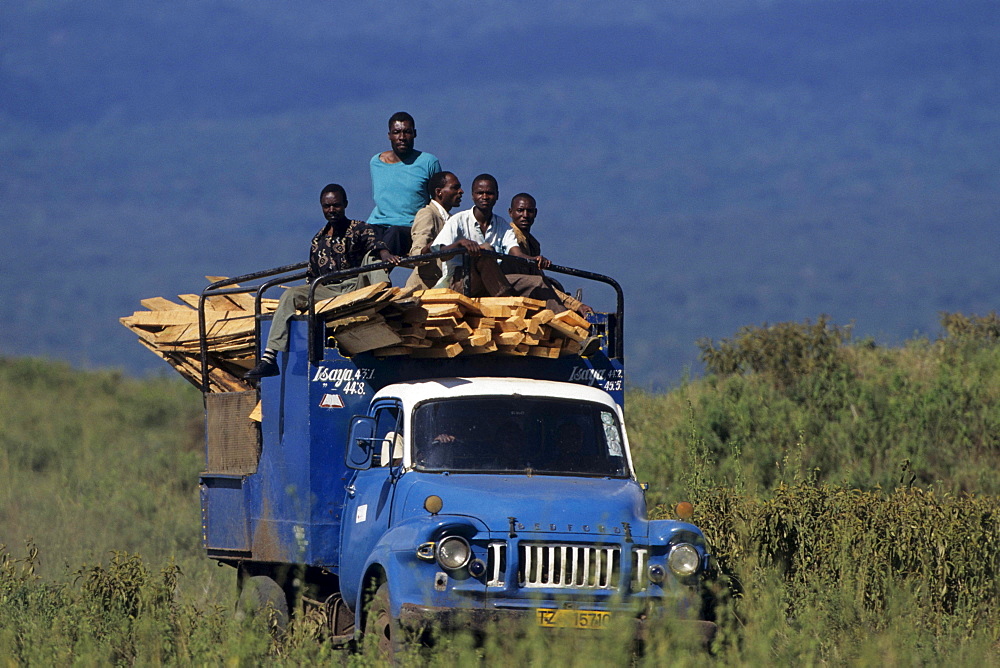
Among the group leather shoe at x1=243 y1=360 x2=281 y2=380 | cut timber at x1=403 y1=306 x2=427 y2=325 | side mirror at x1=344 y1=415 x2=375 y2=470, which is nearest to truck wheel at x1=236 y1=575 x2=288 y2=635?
side mirror at x1=344 y1=415 x2=375 y2=470

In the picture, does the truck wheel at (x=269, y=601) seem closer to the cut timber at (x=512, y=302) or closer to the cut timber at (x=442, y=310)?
the cut timber at (x=442, y=310)

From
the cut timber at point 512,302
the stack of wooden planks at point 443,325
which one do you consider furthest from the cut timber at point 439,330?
the cut timber at point 512,302

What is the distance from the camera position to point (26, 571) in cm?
1180

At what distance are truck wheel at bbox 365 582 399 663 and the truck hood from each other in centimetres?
66

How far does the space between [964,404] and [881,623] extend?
11.5 m

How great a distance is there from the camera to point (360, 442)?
10.4m

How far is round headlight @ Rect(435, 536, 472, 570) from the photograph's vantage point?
884cm

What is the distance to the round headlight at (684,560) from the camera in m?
9.05

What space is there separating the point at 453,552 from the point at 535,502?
718mm

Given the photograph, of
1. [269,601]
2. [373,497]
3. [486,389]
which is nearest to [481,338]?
[486,389]

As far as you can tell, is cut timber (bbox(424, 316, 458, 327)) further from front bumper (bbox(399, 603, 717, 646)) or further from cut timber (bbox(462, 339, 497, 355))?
front bumper (bbox(399, 603, 717, 646))

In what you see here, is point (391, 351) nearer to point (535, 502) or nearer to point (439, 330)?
point (439, 330)

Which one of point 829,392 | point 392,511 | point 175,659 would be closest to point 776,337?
point 829,392

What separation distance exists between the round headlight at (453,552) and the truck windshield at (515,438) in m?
1.25
